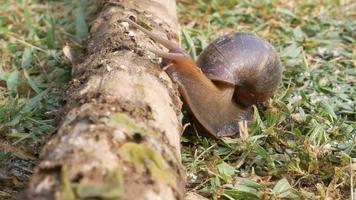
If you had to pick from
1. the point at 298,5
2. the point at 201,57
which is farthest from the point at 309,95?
the point at 298,5

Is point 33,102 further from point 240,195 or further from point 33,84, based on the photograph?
point 240,195

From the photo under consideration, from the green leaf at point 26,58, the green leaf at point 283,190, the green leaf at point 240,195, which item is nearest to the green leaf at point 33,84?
the green leaf at point 26,58

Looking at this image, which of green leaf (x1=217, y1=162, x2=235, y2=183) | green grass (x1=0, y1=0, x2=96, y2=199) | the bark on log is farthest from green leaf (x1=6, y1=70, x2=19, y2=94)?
green leaf (x1=217, y1=162, x2=235, y2=183)

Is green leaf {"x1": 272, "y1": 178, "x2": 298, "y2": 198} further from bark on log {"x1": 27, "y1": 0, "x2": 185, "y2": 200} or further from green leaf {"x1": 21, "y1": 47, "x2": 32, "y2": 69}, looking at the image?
green leaf {"x1": 21, "y1": 47, "x2": 32, "y2": 69}

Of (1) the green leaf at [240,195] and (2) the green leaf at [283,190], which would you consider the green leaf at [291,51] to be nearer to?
(2) the green leaf at [283,190]

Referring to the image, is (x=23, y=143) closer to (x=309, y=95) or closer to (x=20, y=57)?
(x=20, y=57)
